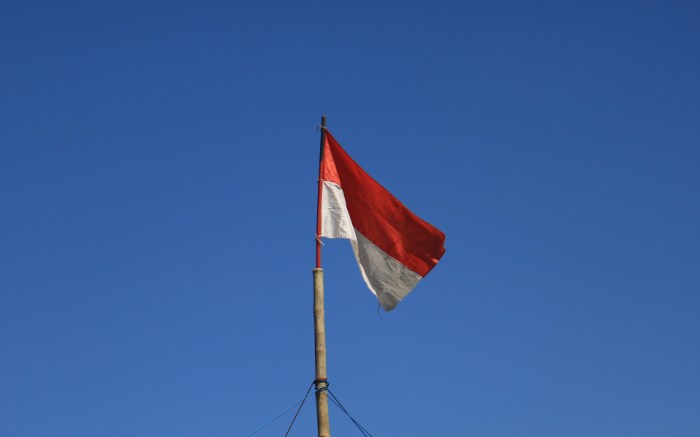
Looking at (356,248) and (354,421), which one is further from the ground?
(356,248)

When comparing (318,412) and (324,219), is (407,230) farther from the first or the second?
(318,412)

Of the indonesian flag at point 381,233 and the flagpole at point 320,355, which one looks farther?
the indonesian flag at point 381,233

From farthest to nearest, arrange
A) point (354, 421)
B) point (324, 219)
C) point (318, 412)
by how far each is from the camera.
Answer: point (324, 219) < point (354, 421) < point (318, 412)

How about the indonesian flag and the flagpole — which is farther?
the indonesian flag

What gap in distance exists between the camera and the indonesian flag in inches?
845

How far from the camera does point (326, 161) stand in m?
21.4

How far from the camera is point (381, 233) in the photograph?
21.8m

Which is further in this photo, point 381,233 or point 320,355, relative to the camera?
point 381,233

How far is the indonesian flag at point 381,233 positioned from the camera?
2145 cm

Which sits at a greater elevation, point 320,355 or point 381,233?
point 381,233

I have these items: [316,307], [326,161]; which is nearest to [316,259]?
[316,307]

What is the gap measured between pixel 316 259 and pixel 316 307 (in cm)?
133

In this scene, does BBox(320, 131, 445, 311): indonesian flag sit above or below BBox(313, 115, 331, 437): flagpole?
above

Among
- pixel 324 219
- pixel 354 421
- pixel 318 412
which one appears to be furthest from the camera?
pixel 324 219
